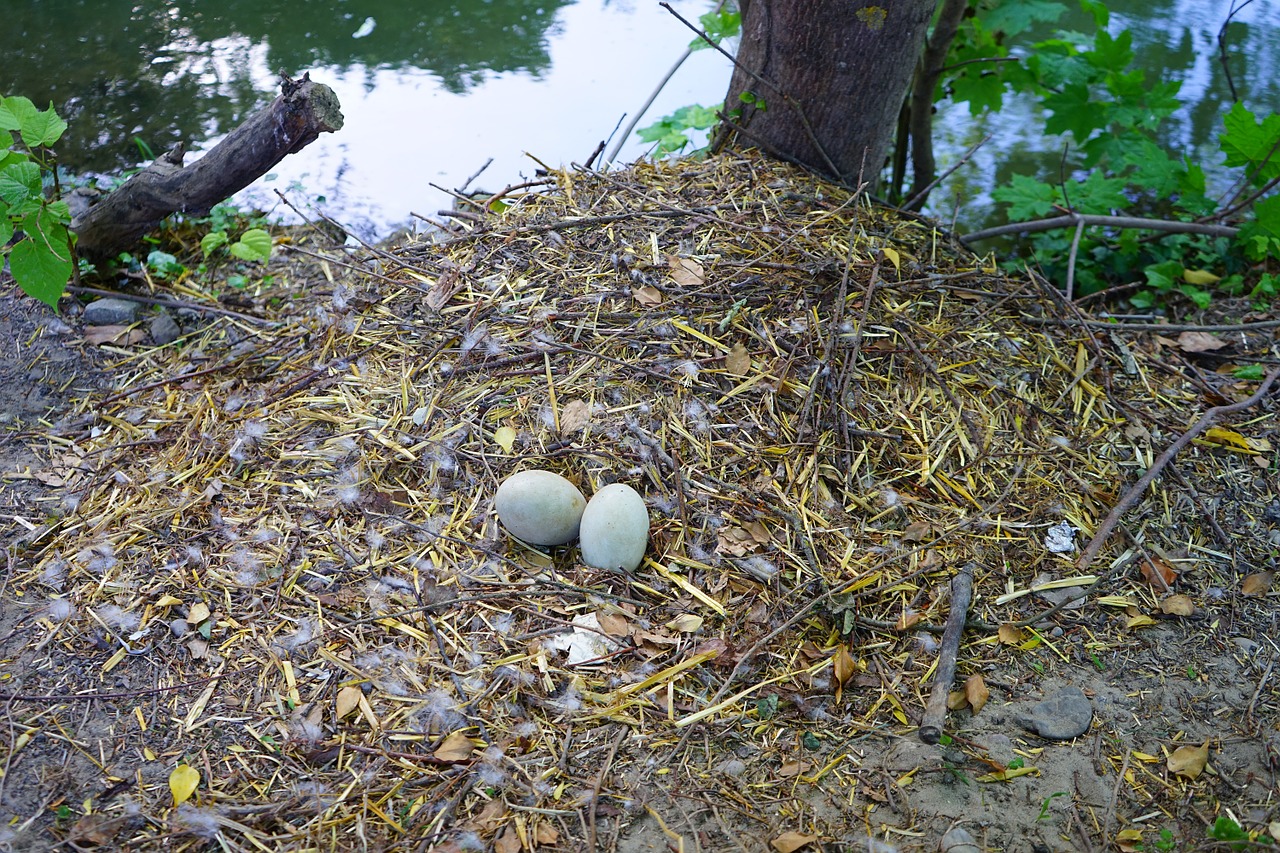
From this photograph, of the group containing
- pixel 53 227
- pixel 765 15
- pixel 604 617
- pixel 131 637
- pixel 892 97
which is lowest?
pixel 131 637

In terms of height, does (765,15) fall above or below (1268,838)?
above

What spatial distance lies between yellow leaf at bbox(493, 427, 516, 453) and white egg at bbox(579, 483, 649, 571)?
1.13ft

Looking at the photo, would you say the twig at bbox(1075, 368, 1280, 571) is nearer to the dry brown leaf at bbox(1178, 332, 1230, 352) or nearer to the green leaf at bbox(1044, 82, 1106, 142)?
the dry brown leaf at bbox(1178, 332, 1230, 352)

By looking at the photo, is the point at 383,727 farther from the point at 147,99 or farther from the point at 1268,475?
the point at 147,99

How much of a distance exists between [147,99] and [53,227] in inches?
99.5

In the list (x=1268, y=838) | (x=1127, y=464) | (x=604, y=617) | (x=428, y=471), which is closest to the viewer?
(x=1268, y=838)

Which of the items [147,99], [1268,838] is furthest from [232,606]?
[147,99]

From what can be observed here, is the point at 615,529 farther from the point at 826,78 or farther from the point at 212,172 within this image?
the point at 212,172

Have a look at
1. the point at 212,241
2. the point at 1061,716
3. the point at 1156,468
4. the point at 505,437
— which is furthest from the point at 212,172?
the point at 1156,468

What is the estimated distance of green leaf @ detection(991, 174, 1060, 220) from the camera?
12.7 ft

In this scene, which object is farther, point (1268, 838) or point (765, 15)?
point (765, 15)

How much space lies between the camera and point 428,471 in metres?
2.50

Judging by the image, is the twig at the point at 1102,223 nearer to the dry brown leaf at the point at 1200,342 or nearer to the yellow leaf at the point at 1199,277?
the yellow leaf at the point at 1199,277

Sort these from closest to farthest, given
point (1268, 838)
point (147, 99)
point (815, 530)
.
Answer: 1. point (1268, 838)
2. point (815, 530)
3. point (147, 99)
